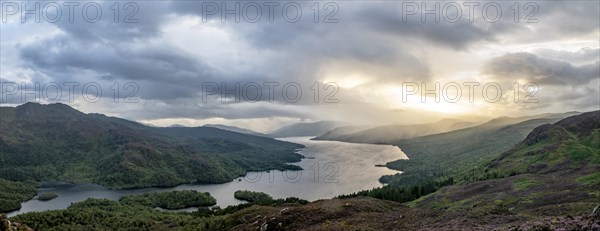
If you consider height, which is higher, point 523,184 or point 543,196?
point 543,196

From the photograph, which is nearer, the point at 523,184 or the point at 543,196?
the point at 543,196

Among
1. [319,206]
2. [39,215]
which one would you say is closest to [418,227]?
[319,206]

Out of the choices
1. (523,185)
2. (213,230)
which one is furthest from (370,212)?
(523,185)

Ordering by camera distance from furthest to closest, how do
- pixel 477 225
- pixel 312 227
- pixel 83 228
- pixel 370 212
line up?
pixel 83 228 → pixel 370 212 → pixel 312 227 → pixel 477 225

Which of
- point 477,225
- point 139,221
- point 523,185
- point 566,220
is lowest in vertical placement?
point 139,221

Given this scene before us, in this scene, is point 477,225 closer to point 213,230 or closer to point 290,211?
point 290,211

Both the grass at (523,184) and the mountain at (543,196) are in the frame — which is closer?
the mountain at (543,196)

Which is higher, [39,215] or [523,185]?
[523,185]

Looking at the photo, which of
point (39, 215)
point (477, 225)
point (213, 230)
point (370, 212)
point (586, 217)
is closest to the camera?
point (586, 217)

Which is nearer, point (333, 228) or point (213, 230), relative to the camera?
point (333, 228)

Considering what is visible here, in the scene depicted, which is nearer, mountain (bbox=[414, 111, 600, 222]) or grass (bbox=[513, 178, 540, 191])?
mountain (bbox=[414, 111, 600, 222])
